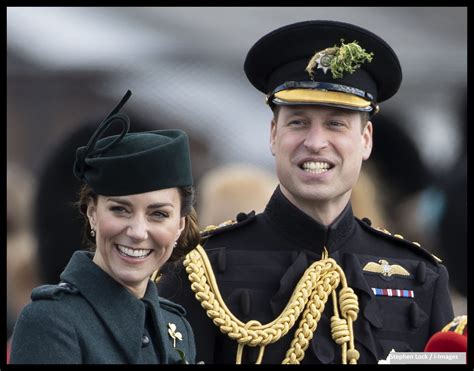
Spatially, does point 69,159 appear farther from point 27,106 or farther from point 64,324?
point 64,324

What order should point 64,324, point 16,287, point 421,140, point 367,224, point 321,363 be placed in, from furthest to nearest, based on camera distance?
point 421,140
point 16,287
point 367,224
point 321,363
point 64,324

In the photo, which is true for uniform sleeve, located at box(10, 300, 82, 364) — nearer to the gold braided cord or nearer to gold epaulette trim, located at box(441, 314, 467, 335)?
the gold braided cord

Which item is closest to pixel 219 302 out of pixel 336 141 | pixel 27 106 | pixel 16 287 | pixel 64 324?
pixel 336 141

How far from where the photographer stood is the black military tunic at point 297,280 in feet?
14.3

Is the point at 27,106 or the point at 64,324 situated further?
the point at 27,106

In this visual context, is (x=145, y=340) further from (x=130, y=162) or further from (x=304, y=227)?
(x=304, y=227)

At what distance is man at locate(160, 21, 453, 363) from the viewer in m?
4.34

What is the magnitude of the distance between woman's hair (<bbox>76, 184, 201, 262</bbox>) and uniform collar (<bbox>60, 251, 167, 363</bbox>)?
0.54 ft

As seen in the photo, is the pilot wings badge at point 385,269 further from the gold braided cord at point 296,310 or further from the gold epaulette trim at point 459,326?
the gold epaulette trim at point 459,326

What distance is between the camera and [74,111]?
5.72 meters

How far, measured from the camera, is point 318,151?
432 centimetres

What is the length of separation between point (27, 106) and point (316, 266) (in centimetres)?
198

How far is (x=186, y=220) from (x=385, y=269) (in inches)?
44.3

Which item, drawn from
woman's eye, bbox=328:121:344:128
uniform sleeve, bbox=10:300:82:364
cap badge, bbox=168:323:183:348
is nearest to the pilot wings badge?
woman's eye, bbox=328:121:344:128
